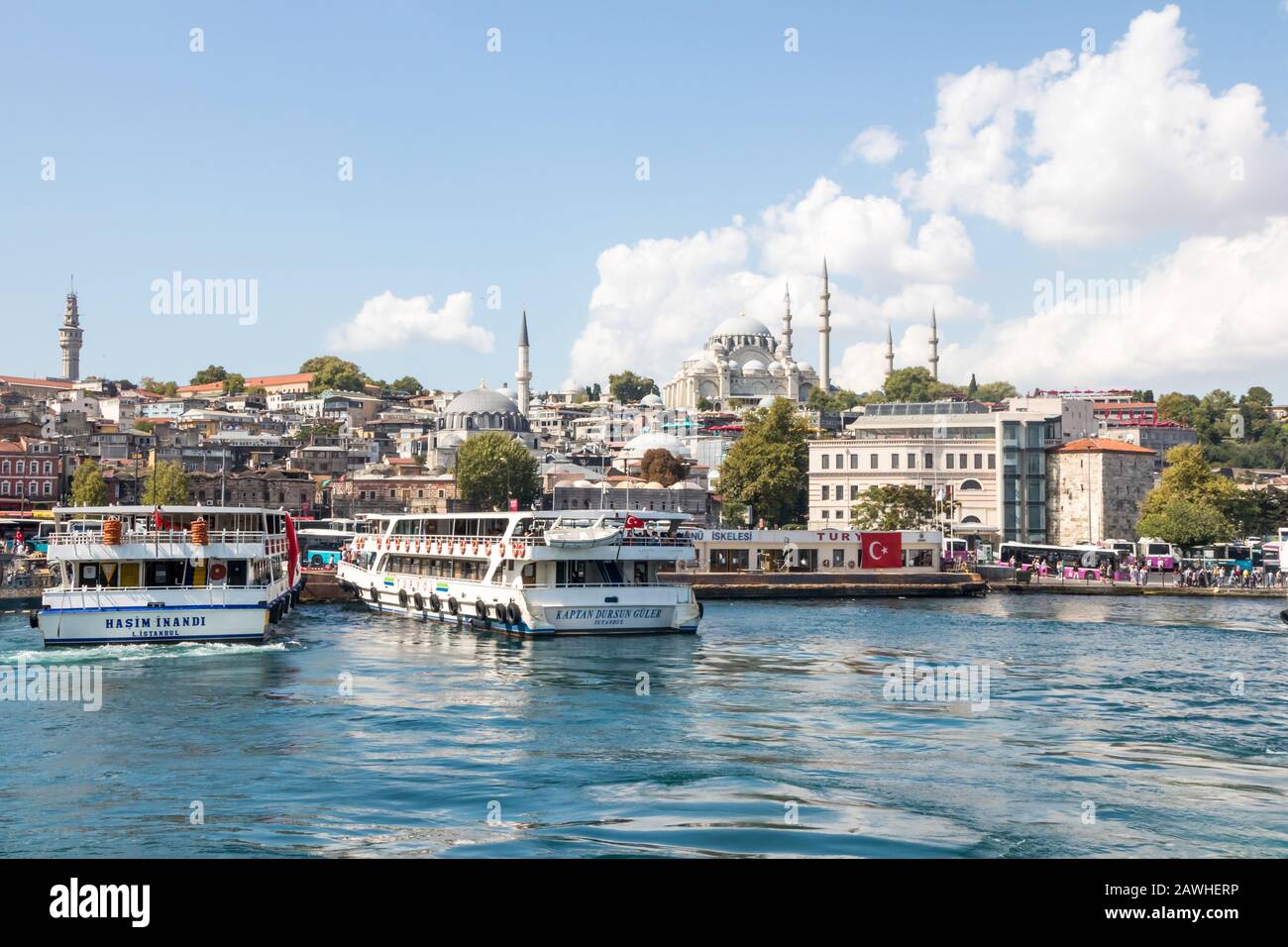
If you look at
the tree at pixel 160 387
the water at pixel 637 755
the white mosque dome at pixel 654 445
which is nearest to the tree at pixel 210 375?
the tree at pixel 160 387

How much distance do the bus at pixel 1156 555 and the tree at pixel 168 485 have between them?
52321 millimetres

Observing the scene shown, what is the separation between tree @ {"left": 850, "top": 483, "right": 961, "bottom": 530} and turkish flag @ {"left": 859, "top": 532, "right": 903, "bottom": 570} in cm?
879

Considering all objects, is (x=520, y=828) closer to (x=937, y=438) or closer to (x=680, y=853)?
(x=680, y=853)

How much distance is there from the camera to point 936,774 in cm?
1525

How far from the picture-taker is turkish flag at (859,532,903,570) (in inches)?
2170

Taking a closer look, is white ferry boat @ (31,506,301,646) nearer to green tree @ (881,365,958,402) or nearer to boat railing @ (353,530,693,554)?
boat railing @ (353,530,693,554)

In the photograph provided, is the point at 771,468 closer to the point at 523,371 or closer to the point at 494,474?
the point at 494,474

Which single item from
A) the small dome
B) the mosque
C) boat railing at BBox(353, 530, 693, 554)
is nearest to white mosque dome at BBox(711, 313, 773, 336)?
the mosque

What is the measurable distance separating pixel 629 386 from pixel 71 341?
7404 centimetres

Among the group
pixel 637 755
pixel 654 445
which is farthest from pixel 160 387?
pixel 637 755

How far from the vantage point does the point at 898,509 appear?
66000 millimetres
